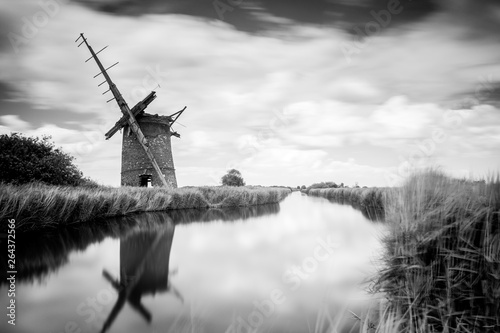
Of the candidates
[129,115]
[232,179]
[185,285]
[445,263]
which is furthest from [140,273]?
[232,179]

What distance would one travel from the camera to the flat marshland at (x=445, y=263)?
2.29 m

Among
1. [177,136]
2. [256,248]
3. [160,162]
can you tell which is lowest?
[256,248]

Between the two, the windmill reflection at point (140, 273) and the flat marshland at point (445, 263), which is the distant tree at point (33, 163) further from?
the flat marshland at point (445, 263)

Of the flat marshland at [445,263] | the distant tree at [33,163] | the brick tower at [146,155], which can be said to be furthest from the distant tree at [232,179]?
the flat marshland at [445,263]

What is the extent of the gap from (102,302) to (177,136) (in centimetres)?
→ 2362

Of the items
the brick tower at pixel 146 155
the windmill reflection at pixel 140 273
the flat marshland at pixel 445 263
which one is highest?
the brick tower at pixel 146 155

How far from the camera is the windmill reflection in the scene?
303 centimetres

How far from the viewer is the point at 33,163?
11023 mm

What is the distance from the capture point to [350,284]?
3775 millimetres

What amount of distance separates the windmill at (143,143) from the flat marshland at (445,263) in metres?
20.0

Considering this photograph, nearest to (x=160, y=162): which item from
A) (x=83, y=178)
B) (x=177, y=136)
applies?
(x=177, y=136)

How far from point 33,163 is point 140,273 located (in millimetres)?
9786

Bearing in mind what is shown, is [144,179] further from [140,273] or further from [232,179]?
[232,179]

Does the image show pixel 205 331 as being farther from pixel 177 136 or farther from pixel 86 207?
pixel 177 136
